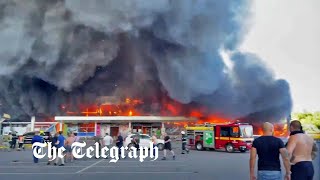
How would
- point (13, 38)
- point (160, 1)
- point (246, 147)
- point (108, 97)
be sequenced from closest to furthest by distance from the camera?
point (246, 147)
point (160, 1)
point (13, 38)
point (108, 97)

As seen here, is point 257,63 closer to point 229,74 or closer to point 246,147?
point 229,74

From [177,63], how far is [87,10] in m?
11.1

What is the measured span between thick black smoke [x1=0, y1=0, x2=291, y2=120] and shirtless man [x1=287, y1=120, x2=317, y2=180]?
30.6m

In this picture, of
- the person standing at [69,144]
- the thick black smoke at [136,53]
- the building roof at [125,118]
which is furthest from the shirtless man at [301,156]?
the building roof at [125,118]

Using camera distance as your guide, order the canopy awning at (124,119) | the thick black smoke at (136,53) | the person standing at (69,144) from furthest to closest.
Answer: the canopy awning at (124,119)
the thick black smoke at (136,53)
the person standing at (69,144)

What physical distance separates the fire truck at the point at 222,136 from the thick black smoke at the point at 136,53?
12.1 metres

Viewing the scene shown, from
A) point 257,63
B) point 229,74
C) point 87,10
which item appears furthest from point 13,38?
point 257,63

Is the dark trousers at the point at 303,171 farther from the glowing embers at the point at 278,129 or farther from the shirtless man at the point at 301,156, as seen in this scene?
the glowing embers at the point at 278,129

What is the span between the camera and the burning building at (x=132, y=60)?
36.9m

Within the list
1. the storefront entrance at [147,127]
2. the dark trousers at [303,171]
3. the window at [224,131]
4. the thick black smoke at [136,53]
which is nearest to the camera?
the dark trousers at [303,171]

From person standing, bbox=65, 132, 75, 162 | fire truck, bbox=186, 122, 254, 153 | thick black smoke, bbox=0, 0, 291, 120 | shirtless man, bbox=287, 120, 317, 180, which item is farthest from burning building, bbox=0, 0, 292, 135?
shirtless man, bbox=287, 120, 317, 180

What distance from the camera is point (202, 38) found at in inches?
1484

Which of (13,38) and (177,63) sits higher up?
(13,38)

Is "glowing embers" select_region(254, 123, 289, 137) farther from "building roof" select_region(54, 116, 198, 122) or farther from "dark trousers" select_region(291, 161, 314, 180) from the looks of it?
"dark trousers" select_region(291, 161, 314, 180)
